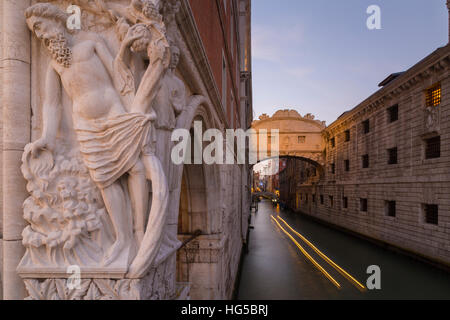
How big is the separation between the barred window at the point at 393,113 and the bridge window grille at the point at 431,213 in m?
6.05

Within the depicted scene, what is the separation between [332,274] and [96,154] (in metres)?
13.5

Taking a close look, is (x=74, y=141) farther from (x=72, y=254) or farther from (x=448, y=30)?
(x=448, y=30)

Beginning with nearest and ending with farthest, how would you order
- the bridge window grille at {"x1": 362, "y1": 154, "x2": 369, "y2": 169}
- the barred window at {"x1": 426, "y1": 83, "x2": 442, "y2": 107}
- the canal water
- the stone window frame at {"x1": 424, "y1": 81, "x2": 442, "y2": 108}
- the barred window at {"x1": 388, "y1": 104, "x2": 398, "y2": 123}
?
the canal water < the stone window frame at {"x1": 424, "y1": 81, "x2": 442, "y2": 108} < the barred window at {"x1": 426, "y1": 83, "x2": 442, "y2": 107} < the barred window at {"x1": 388, "y1": 104, "x2": 398, "y2": 123} < the bridge window grille at {"x1": 362, "y1": 154, "x2": 369, "y2": 169}

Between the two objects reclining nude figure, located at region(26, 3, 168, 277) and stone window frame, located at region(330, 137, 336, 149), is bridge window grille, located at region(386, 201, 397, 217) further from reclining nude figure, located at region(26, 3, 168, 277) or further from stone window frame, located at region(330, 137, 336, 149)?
reclining nude figure, located at region(26, 3, 168, 277)

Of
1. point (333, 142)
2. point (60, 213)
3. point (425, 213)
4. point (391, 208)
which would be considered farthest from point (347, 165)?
point (60, 213)

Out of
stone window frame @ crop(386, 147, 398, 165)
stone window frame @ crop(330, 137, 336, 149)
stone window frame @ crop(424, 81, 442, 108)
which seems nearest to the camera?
stone window frame @ crop(424, 81, 442, 108)

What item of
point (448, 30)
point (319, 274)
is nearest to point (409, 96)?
point (448, 30)

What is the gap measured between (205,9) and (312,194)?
95.9 feet

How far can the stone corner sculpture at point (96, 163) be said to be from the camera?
178cm

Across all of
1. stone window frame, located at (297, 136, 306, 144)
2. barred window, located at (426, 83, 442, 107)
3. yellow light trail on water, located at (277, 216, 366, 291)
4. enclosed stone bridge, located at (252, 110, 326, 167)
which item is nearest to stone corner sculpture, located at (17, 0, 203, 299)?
yellow light trail on water, located at (277, 216, 366, 291)

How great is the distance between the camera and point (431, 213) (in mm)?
12391

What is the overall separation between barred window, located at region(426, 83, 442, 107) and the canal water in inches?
340

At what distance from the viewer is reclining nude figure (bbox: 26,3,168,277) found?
1.78 m

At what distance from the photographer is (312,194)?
A: 98.6 ft
